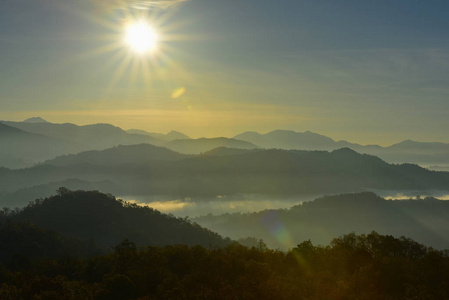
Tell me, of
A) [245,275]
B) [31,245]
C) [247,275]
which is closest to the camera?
[247,275]

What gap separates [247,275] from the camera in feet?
306

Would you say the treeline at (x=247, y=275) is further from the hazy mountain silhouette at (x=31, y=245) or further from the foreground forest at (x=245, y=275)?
the hazy mountain silhouette at (x=31, y=245)

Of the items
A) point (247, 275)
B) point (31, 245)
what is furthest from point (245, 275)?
point (31, 245)

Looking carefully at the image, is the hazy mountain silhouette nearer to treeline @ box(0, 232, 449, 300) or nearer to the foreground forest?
the foreground forest

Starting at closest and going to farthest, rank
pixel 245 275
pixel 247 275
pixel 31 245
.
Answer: pixel 247 275, pixel 245 275, pixel 31 245

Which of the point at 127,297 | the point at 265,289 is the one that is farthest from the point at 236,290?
the point at 127,297

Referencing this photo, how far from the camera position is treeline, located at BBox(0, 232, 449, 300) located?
253 feet

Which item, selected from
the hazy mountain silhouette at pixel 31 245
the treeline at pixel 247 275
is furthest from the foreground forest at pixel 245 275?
the hazy mountain silhouette at pixel 31 245

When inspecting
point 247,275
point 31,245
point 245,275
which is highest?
point 247,275

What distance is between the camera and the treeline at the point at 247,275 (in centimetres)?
7712

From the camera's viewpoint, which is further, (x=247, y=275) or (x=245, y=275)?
(x=245, y=275)

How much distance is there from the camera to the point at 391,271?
299 feet

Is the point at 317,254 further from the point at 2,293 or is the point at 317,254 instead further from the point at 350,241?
the point at 2,293

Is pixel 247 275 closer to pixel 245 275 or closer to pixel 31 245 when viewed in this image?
pixel 245 275
